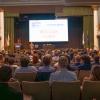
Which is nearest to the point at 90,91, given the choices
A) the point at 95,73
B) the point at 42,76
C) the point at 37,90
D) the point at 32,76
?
the point at 95,73

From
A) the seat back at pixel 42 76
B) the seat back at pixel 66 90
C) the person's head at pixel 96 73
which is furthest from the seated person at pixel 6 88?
the seat back at pixel 42 76

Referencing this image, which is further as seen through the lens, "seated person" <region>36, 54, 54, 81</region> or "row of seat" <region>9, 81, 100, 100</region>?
"seated person" <region>36, 54, 54, 81</region>

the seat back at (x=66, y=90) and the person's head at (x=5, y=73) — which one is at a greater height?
the person's head at (x=5, y=73)

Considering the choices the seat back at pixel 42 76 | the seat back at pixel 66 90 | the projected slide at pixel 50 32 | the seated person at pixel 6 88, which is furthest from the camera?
the projected slide at pixel 50 32

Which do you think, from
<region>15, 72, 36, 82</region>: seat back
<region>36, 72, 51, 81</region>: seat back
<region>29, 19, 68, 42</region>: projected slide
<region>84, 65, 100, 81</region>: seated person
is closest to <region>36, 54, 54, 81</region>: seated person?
<region>36, 72, 51, 81</region>: seat back

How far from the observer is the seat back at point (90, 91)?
5.60 meters

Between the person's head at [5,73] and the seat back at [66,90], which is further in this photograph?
the seat back at [66,90]

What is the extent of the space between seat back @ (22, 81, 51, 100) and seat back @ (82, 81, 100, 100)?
56 cm

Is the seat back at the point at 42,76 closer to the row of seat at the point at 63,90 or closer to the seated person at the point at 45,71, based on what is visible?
the seated person at the point at 45,71

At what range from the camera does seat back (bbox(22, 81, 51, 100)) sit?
5.66m

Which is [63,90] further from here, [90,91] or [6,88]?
[6,88]

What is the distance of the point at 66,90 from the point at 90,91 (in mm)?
375

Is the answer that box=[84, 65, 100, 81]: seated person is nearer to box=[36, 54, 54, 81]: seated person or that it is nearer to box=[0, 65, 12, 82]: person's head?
box=[36, 54, 54, 81]: seated person

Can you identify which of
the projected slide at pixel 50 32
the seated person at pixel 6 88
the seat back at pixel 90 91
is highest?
the projected slide at pixel 50 32
